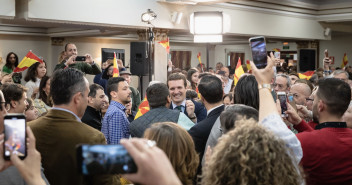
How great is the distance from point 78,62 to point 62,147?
374 cm

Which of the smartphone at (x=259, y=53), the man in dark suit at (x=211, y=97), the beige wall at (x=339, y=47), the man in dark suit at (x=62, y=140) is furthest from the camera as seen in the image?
the beige wall at (x=339, y=47)

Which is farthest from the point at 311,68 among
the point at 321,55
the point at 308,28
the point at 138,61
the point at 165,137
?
the point at 165,137

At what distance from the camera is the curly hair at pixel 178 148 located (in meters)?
1.65

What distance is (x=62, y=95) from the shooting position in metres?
2.32

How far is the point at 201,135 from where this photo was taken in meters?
2.89

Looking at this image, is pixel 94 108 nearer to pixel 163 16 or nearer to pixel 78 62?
pixel 78 62

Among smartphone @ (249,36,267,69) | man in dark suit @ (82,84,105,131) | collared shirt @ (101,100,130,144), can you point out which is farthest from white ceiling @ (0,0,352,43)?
smartphone @ (249,36,267,69)

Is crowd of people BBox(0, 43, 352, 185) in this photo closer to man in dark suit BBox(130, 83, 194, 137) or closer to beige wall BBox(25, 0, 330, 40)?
man in dark suit BBox(130, 83, 194, 137)

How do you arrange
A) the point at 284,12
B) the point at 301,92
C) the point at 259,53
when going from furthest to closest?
1. the point at 284,12
2. the point at 301,92
3. the point at 259,53

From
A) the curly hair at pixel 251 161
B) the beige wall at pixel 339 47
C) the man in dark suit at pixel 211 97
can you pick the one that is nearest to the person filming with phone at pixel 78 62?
the man in dark suit at pixel 211 97

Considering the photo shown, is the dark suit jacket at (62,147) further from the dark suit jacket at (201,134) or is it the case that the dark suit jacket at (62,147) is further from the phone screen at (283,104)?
the phone screen at (283,104)

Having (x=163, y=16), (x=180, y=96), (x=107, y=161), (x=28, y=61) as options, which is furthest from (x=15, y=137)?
(x=163, y=16)

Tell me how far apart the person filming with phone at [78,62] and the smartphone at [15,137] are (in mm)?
4395

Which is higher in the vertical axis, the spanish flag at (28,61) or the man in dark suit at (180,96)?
the spanish flag at (28,61)
